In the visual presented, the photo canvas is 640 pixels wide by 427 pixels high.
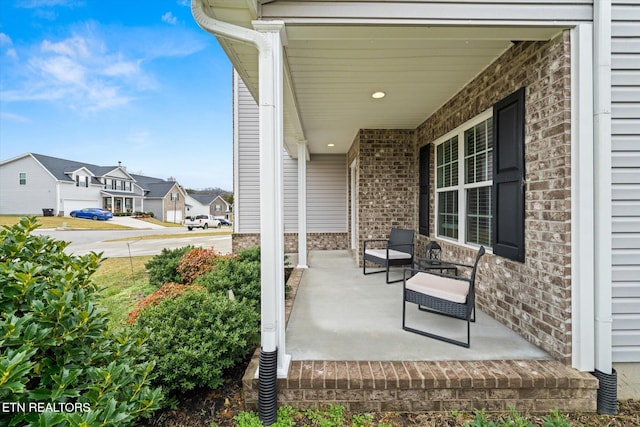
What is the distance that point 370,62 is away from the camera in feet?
9.53

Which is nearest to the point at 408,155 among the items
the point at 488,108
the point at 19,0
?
the point at 488,108

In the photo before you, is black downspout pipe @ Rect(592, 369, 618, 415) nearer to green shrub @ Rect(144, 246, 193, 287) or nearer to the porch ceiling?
the porch ceiling

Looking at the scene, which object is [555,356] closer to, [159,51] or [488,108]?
[488,108]

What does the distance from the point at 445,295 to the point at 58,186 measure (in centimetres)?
3300

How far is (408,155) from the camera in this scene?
5426mm

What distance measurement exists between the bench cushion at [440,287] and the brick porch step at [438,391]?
2.13 feet

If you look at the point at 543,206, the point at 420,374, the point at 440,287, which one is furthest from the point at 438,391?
the point at 543,206

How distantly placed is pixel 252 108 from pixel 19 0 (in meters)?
8.29

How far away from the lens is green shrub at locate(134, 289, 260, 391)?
1.98 metres

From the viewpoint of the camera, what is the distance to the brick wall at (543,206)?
210 centimetres

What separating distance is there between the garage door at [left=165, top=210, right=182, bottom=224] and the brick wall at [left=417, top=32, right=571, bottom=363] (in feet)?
127

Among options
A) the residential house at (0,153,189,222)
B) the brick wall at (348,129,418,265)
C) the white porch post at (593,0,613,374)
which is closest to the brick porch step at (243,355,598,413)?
the white porch post at (593,0,613,374)

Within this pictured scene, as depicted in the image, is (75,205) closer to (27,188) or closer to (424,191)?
(27,188)

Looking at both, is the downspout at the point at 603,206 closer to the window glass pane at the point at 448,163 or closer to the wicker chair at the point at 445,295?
the wicker chair at the point at 445,295
